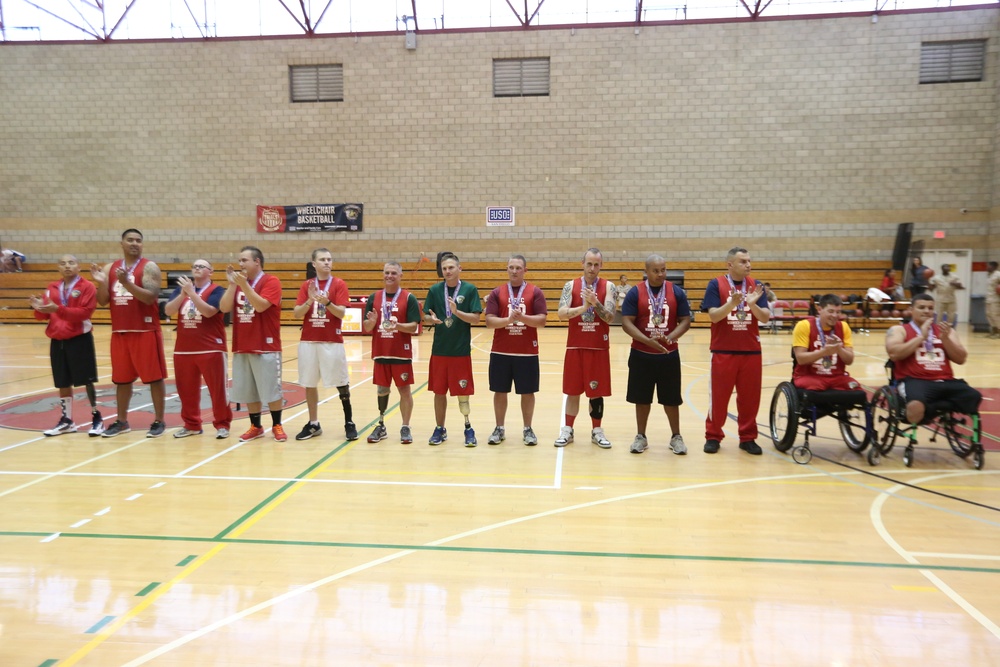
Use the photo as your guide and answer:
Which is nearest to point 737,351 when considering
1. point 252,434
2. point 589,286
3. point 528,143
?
point 589,286

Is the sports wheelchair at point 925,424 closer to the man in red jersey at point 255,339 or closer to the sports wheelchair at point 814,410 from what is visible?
the sports wheelchair at point 814,410

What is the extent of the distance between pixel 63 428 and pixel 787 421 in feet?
23.1

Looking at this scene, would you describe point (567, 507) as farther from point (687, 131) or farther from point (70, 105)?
point (70, 105)

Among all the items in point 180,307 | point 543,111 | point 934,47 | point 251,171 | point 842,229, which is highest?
point 934,47

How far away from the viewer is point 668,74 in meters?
18.6

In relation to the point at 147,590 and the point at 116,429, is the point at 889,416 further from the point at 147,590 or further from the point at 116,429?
the point at 116,429

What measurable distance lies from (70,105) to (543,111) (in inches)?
578

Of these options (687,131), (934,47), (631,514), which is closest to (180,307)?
(631,514)

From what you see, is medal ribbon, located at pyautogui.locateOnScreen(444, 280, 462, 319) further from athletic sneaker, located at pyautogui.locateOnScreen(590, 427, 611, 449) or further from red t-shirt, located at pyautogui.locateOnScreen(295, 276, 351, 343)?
athletic sneaker, located at pyautogui.locateOnScreen(590, 427, 611, 449)

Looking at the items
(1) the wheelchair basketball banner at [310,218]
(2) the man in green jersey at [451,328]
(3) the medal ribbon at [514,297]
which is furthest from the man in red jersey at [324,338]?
(1) the wheelchair basketball banner at [310,218]

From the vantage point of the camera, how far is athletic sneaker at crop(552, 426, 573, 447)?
607cm

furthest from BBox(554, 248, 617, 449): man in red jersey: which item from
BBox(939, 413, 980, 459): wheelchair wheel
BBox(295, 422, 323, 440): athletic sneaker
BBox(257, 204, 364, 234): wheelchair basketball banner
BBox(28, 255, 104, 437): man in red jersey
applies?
BBox(257, 204, 364, 234): wheelchair basketball banner

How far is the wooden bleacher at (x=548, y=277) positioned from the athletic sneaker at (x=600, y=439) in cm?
1282

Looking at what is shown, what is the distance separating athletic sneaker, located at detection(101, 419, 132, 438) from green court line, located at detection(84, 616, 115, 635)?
156 inches
